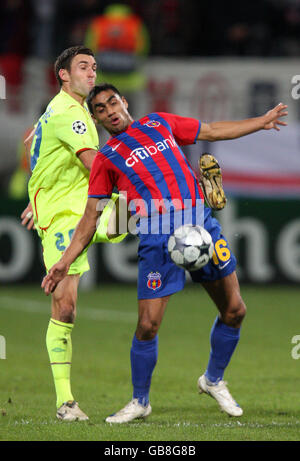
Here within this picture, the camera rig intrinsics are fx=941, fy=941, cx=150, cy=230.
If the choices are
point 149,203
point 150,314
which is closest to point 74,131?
point 149,203

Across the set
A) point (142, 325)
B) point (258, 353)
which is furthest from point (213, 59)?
point (142, 325)

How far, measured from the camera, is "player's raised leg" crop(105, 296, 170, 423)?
579cm

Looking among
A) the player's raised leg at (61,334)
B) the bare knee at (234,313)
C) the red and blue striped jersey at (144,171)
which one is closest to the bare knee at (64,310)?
the player's raised leg at (61,334)

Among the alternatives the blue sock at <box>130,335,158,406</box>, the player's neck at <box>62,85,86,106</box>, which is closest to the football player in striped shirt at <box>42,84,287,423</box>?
the blue sock at <box>130,335,158,406</box>

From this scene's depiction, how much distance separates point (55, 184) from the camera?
630cm

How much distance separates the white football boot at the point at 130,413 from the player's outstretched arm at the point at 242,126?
176cm

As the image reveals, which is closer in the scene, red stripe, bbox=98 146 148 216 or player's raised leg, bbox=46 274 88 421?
red stripe, bbox=98 146 148 216

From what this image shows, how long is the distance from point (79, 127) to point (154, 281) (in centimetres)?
113

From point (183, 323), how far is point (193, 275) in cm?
510

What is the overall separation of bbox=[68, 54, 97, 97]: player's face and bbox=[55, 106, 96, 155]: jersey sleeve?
18 cm

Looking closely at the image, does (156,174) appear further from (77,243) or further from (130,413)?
(130,413)

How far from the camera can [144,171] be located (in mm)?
5840

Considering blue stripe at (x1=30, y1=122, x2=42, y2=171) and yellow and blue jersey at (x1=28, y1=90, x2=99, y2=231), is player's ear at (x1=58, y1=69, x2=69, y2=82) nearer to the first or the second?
yellow and blue jersey at (x1=28, y1=90, x2=99, y2=231)
